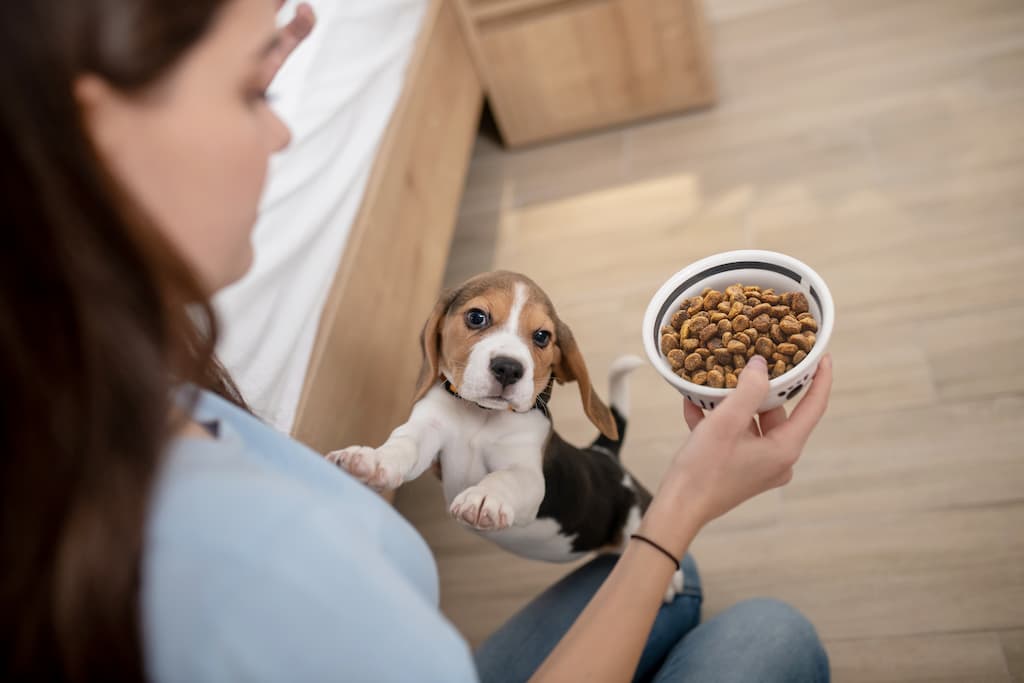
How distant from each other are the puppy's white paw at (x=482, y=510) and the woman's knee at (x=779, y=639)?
1.59 feet

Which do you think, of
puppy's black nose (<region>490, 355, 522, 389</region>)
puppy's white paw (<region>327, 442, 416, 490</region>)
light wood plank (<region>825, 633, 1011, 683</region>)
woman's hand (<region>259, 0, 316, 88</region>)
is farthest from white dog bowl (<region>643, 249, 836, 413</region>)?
light wood plank (<region>825, 633, 1011, 683</region>)

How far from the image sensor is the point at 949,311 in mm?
1437

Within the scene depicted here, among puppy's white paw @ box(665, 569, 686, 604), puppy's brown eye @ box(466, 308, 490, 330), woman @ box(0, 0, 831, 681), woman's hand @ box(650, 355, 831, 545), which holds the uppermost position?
woman @ box(0, 0, 831, 681)

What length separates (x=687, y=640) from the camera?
1.11 metres

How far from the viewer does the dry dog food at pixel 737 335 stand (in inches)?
26.6

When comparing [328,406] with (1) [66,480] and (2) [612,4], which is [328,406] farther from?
(2) [612,4]

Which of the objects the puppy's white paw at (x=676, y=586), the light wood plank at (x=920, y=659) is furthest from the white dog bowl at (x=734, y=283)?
the light wood plank at (x=920, y=659)

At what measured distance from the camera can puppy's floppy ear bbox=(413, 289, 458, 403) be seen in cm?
76

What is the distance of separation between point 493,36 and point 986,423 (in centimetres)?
172

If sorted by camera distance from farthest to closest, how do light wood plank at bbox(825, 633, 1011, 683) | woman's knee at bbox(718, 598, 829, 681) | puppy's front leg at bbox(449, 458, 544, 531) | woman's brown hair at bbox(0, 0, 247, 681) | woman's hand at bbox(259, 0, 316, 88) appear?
light wood plank at bbox(825, 633, 1011, 683) → woman's knee at bbox(718, 598, 829, 681) → puppy's front leg at bbox(449, 458, 544, 531) → woman's hand at bbox(259, 0, 316, 88) → woman's brown hair at bbox(0, 0, 247, 681)

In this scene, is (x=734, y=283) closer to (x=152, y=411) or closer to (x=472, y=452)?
(x=472, y=452)

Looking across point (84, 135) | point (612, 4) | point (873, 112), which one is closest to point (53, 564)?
point (84, 135)

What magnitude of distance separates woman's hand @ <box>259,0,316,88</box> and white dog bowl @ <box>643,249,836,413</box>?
39cm

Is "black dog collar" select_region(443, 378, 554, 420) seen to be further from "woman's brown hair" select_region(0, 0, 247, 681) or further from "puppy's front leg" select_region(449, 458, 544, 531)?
"woman's brown hair" select_region(0, 0, 247, 681)
